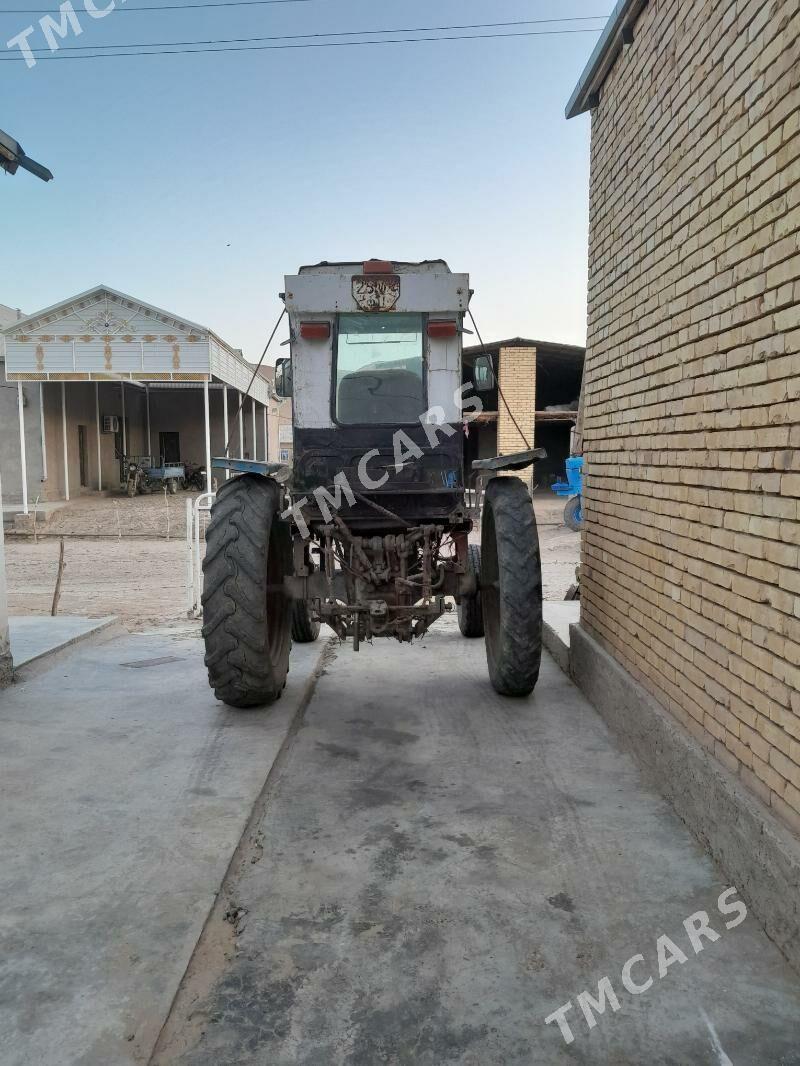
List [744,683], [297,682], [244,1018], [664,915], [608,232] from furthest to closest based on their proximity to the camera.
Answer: [297,682]
[608,232]
[744,683]
[664,915]
[244,1018]

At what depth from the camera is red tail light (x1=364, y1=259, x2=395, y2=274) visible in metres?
5.23

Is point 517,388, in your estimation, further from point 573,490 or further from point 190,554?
point 190,554

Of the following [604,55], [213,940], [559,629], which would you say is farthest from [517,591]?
[604,55]

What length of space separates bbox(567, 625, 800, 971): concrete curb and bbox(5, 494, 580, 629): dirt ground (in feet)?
18.6

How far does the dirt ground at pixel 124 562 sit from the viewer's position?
31.7ft

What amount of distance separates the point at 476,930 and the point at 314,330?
3821mm

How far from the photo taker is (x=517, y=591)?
16.2ft

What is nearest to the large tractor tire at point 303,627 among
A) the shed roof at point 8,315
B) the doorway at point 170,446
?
the doorway at point 170,446

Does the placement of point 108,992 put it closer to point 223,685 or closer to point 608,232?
point 223,685

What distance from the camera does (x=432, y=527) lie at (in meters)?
5.20

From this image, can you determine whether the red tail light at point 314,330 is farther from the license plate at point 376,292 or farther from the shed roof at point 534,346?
the shed roof at point 534,346

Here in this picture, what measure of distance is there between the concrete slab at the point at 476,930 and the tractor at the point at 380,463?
3.58 ft

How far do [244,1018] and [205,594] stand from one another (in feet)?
9.15

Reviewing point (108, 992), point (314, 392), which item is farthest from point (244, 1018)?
point (314, 392)
